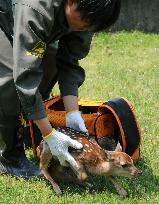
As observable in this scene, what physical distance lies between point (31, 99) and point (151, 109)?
2729mm

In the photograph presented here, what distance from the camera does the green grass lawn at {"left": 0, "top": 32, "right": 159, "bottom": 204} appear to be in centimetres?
390

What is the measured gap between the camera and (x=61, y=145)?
3.74m

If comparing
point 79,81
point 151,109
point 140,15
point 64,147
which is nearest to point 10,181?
point 64,147

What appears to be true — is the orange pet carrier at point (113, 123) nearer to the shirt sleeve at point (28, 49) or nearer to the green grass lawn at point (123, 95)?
the green grass lawn at point (123, 95)

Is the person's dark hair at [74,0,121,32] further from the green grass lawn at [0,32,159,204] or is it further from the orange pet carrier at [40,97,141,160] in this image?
the green grass lawn at [0,32,159,204]

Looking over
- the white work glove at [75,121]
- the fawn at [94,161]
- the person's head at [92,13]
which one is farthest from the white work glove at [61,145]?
the person's head at [92,13]

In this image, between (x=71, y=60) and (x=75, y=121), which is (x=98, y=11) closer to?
(x=71, y=60)

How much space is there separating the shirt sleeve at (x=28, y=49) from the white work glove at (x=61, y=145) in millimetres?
301

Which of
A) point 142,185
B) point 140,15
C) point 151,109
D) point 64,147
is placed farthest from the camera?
point 140,15

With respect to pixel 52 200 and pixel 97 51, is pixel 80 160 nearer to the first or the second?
pixel 52 200

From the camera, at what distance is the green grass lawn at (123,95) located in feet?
12.8

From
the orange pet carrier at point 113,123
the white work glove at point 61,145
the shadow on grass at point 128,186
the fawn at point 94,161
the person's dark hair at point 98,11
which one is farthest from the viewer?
the orange pet carrier at point 113,123

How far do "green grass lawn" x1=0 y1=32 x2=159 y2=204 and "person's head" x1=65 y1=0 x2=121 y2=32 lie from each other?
3.98 ft

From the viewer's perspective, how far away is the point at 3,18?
3855 millimetres
